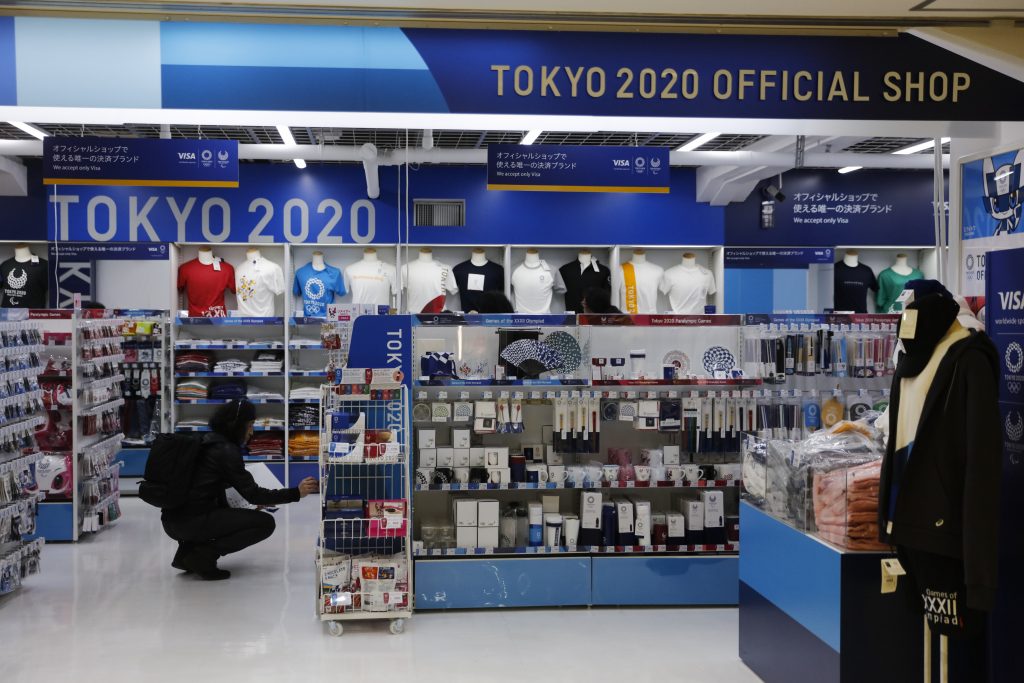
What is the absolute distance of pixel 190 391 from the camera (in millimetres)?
10008

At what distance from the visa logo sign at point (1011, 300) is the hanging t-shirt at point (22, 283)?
31.7 ft

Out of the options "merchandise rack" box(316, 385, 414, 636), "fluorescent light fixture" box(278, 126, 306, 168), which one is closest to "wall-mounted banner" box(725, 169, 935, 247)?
"fluorescent light fixture" box(278, 126, 306, 168)

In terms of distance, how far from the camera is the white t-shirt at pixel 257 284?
10.3 metres

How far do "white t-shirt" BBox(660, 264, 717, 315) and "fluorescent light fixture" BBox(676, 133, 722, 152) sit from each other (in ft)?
4.70

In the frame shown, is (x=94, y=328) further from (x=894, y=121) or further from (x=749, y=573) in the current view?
(x=894, y=121)

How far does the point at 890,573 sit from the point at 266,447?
306 inches

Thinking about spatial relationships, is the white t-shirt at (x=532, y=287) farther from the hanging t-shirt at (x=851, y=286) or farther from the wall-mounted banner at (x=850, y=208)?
the hanging t-shirt at (x=851, y=286)

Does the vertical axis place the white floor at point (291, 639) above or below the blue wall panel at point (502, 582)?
below

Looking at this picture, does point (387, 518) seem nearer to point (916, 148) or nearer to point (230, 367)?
point (230, 367)

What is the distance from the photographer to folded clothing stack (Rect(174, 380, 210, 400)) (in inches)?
393

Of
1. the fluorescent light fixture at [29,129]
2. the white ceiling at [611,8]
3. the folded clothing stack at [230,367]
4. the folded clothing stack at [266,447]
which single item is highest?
the fluorescent light fixture at [29,129]

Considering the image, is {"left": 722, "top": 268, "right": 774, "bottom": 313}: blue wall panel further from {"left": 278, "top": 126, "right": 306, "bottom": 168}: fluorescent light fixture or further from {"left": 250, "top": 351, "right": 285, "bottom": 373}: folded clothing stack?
{"left": 250, "top": 351, "right": 285, "bottom": 373}: folded clothing stack

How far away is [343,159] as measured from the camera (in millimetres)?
9664

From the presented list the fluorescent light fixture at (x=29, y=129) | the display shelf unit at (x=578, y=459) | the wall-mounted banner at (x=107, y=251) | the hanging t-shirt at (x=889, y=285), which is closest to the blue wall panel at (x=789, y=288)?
the hanging t-shirt at (x=889, y=285)
